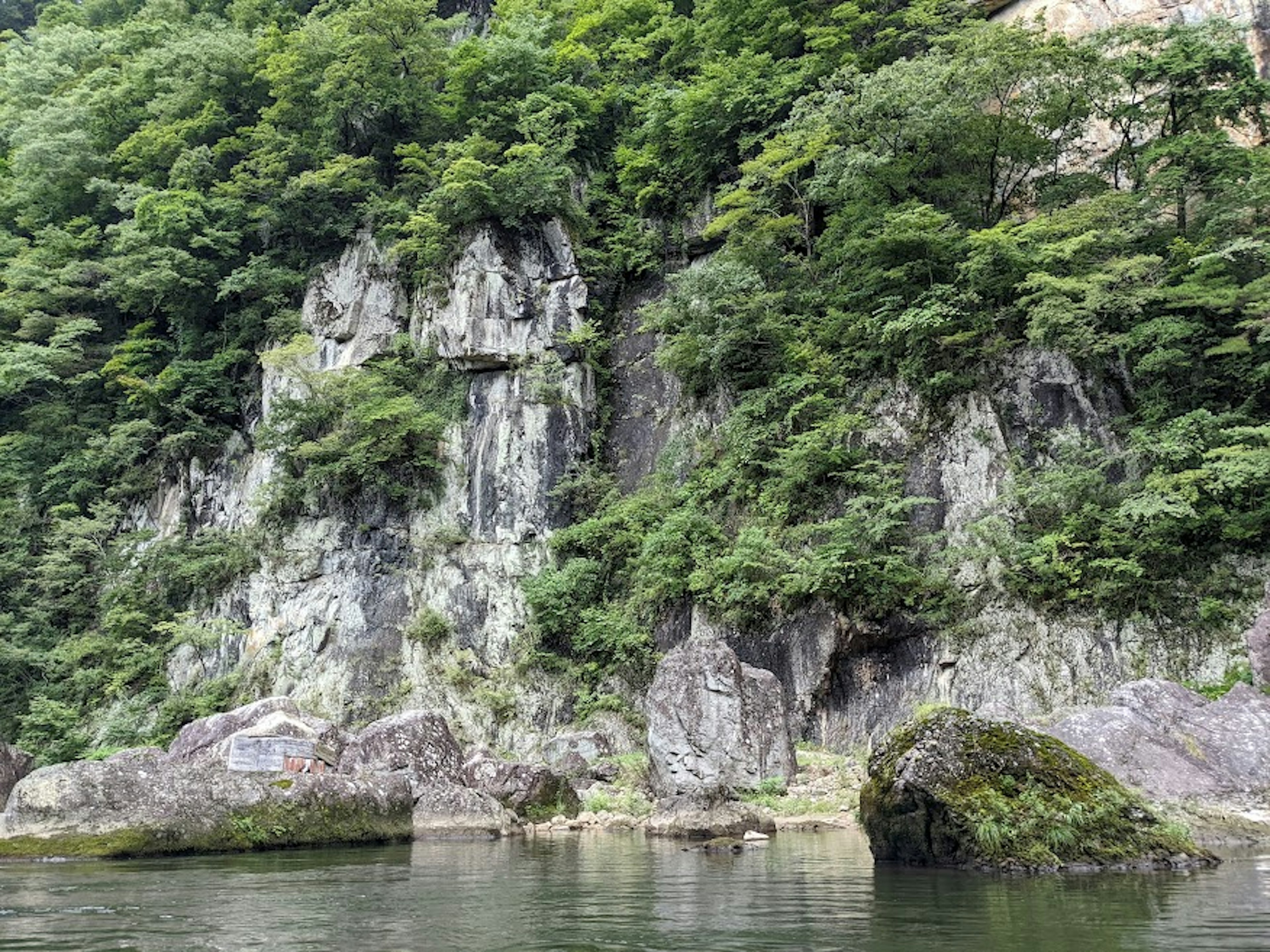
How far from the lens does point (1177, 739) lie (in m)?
11.6

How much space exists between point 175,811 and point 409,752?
446 cm

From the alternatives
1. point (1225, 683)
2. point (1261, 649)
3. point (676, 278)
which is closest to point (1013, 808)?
point (1261, 649)

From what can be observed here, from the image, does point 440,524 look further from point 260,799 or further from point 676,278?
point 260,799

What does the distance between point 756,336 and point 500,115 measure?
1305cm

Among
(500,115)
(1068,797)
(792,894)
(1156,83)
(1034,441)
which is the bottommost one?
(792,894)

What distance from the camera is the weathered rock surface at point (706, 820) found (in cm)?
1331

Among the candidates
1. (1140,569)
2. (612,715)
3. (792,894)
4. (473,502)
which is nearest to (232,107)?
(473,502)

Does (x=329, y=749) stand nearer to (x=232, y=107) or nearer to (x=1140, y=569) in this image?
(x=1140, y=569)

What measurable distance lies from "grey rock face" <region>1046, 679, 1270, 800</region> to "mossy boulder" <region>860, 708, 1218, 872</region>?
3103 millimetres

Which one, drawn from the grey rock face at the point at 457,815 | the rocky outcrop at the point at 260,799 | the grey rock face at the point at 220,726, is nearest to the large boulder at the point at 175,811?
the rocky outcrop at the point at 260,799

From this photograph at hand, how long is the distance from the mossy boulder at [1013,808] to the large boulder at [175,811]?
8150 millimetres

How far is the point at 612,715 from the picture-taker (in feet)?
70.7

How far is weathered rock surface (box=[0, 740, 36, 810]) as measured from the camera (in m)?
18.9

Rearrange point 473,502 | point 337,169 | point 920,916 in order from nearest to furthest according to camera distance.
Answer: point 920,916, point 473,502, point 337,169
